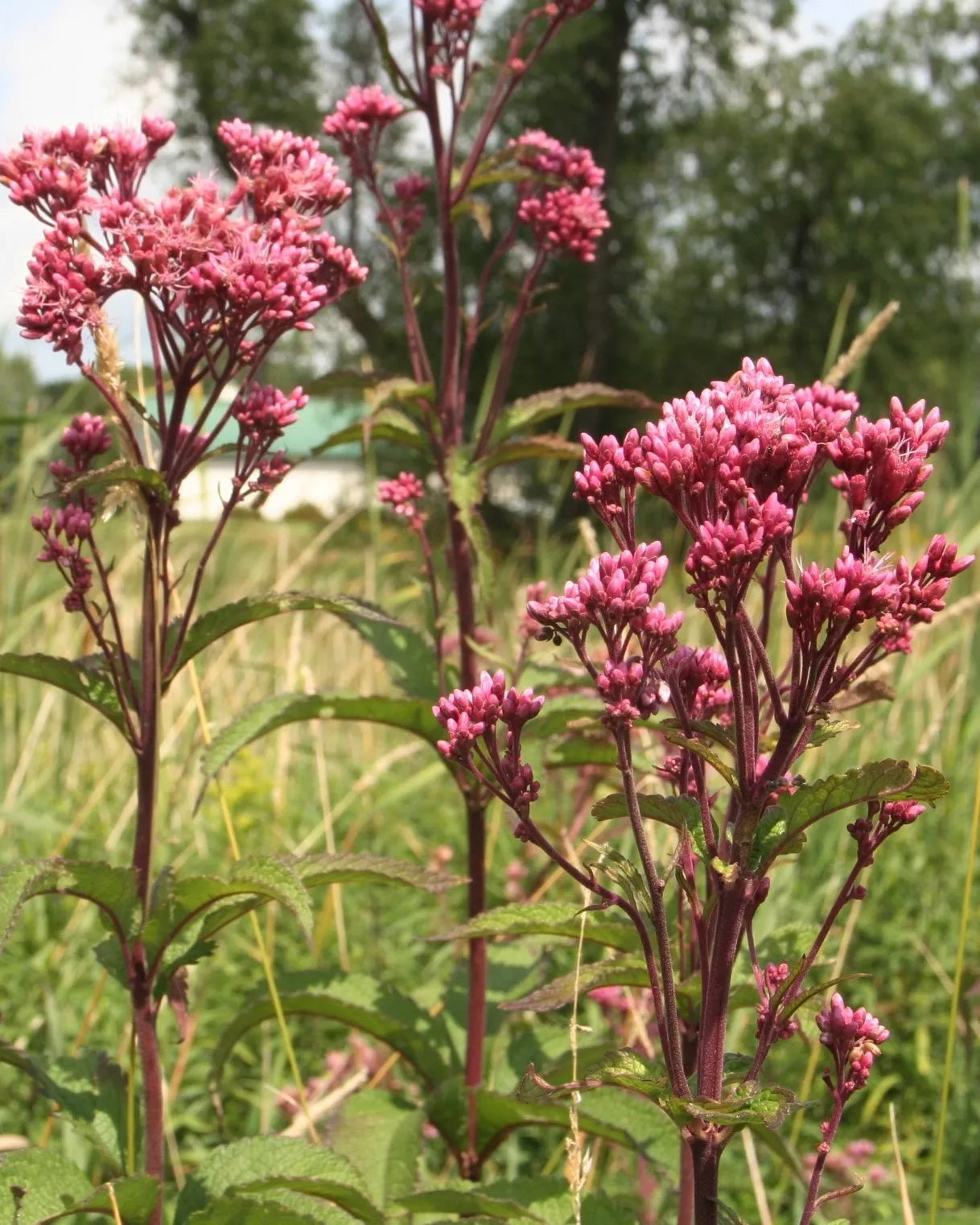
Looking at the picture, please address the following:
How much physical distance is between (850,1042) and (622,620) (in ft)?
1.82

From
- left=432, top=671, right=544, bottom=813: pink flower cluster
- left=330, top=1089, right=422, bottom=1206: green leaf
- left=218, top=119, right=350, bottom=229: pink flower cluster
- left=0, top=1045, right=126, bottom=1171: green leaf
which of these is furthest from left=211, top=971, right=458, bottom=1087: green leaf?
left=218, top=119, right=350, bottom=229: pink flower cluster

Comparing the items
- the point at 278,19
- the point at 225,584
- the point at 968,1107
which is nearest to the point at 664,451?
the point at 968,1107

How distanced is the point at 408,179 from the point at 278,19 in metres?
34.4

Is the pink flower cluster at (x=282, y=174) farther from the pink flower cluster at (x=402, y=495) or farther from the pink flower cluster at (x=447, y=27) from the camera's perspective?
the pink flower cluster at (x=402, y=495)

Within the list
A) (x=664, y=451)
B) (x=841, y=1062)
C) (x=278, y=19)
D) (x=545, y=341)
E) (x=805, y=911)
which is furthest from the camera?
(x=278, y=19)

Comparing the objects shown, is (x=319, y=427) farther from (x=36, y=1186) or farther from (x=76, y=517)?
(x=36, y=1186)

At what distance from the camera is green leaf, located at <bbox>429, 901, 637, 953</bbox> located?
1655 mm

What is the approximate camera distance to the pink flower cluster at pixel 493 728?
4.54 feet

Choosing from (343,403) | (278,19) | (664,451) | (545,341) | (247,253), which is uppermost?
(278,19)

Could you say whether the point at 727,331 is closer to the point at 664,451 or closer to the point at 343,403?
the point at 343,403

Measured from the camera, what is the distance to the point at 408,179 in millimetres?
2734

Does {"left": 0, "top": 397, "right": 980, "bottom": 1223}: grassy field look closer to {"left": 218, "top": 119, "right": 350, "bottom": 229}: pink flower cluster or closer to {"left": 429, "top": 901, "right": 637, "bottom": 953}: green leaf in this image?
{"left": 429, "top": 901, "right": 637, "bottom": 953}: green leaf

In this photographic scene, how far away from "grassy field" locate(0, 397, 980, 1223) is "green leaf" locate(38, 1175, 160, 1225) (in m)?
Answer: 0.54

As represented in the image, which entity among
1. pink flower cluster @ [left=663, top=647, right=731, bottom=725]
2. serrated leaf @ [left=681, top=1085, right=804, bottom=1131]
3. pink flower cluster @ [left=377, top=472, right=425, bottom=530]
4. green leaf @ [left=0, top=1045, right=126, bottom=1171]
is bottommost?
green leaf @ [left=0, top=1045, right=126, bottom=1171]
